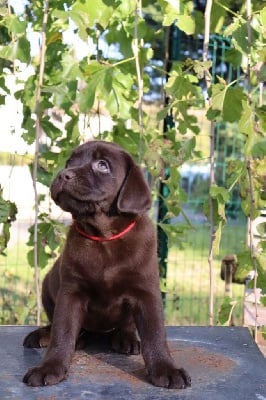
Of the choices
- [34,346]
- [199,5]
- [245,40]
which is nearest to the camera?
[34,346]

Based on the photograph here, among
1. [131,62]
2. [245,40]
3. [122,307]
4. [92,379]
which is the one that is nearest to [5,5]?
[131,62]

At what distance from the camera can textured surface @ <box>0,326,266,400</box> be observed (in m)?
2.20

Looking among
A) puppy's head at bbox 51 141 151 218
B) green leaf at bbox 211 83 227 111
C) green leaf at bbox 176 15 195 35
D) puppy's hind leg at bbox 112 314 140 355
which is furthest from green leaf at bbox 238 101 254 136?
puppy's hind leg at bbox 112 314 140 355

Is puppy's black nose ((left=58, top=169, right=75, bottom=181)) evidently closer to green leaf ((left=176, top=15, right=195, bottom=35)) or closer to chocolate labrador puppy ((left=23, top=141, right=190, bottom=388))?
chocolate labrador puppy ((left=23, top=141, right=190, bottom=388))

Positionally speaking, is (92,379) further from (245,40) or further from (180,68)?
(180,68)

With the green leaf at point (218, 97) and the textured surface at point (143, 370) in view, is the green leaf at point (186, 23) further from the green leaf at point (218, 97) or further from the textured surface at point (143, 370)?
the textured surface at point (143, 370)

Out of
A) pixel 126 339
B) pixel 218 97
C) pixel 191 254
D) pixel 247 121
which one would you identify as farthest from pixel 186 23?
pixel 191 254

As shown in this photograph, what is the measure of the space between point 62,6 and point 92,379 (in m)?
2.02

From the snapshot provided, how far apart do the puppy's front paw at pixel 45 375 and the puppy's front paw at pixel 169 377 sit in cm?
29

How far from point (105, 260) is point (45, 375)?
0.44 meters

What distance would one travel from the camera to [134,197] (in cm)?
239

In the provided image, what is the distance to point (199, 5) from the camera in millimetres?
6848

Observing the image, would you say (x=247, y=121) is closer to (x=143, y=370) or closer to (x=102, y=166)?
(x=102, y=166)

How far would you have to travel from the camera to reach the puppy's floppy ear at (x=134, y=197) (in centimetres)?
239
